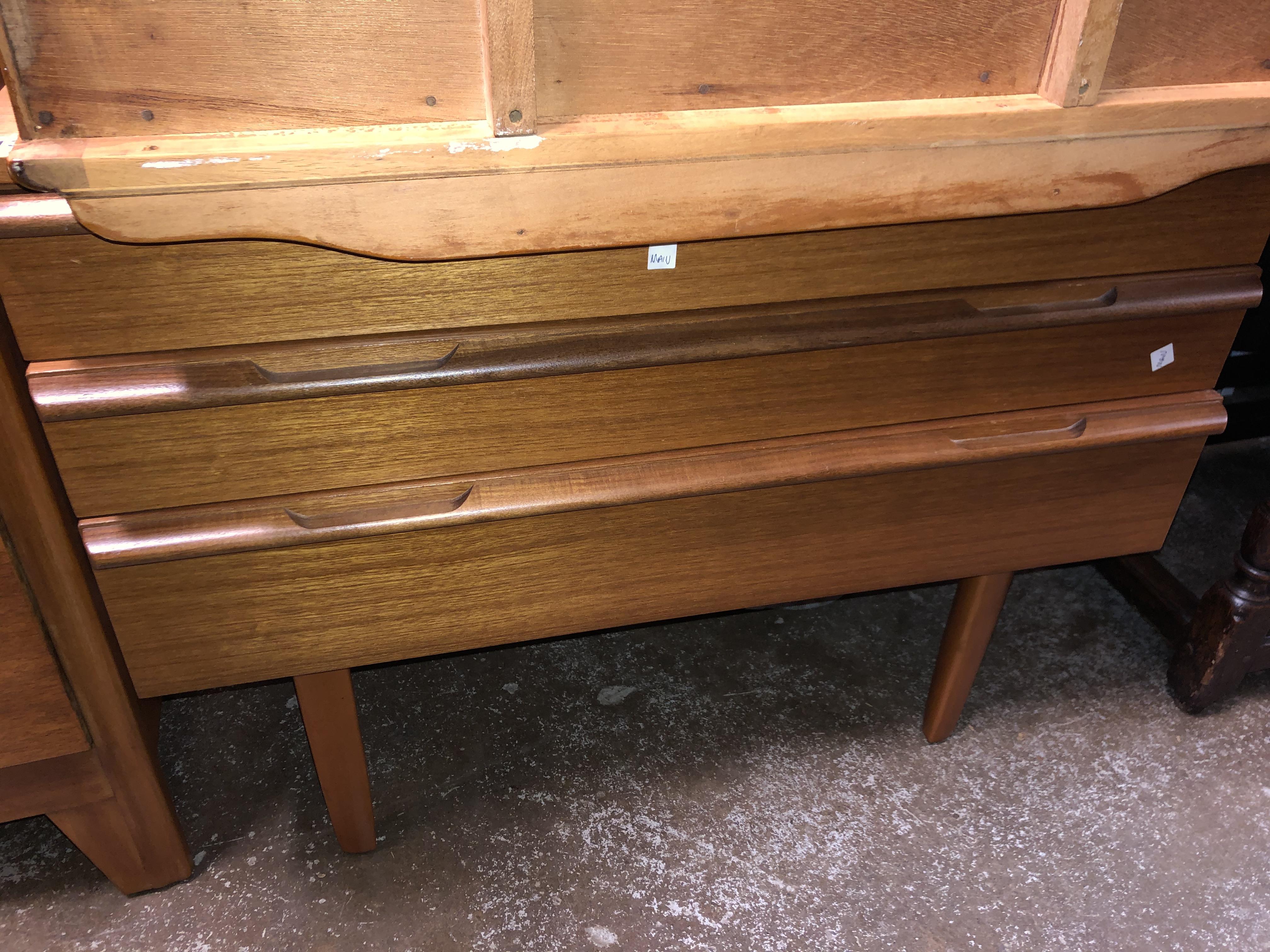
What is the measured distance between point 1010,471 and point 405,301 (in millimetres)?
713

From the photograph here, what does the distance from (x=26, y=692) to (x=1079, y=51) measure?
3.79ft

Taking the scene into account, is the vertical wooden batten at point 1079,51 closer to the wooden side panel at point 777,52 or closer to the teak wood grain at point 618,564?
the wooden side panel at point 777,52

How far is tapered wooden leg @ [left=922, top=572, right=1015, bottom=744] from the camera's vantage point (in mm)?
1304

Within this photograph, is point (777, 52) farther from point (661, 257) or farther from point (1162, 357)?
point (1162, 357)

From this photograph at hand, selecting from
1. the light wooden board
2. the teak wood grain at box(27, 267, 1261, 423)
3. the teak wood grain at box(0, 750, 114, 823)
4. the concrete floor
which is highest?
the light wooden board

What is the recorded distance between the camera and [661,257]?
3.01 ft

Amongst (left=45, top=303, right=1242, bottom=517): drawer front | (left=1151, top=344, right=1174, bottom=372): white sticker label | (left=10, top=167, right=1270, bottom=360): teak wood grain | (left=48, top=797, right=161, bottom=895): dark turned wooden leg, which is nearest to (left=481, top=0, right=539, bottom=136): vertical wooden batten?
(left=10, top=167, right=1270, bottom=360): teak wood grain

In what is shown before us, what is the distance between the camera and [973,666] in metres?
1.38

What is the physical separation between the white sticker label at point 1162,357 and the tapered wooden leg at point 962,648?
31 cm

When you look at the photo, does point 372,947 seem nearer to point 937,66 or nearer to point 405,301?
point 405,301

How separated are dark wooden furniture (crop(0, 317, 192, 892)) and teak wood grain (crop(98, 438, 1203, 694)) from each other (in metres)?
0.07

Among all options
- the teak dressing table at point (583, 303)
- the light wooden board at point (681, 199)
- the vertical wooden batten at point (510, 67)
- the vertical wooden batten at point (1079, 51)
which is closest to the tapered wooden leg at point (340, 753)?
A: the teak dressing table at point (583, 303)

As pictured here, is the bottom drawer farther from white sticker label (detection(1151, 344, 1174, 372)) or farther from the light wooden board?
the light wooden board

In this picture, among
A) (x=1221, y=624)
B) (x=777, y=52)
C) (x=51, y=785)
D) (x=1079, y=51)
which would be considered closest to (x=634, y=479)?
(x=777, y=52)
